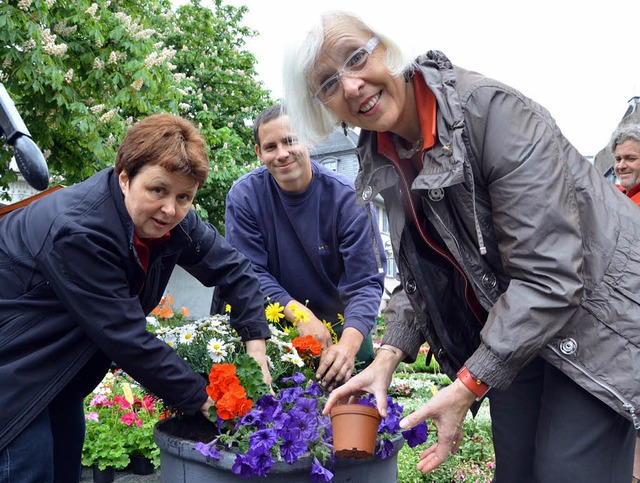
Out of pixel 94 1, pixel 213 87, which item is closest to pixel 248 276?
pixel 94 1

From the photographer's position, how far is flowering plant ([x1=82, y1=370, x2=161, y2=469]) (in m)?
3.82

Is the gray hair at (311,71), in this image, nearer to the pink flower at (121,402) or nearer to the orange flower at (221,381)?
the orange flower at (221,381)

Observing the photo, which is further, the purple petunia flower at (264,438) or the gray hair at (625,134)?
the gray hair at (625,134)

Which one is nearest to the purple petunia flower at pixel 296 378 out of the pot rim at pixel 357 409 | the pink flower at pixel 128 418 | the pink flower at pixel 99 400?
the pot rim at pixel 357 409

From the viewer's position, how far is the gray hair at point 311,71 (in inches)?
65.6

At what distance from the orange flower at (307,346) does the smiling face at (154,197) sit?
0.70 metres

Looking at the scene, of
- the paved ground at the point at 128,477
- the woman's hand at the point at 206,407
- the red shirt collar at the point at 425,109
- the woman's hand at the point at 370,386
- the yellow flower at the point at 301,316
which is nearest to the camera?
the red shirt collar at the point at 425,109

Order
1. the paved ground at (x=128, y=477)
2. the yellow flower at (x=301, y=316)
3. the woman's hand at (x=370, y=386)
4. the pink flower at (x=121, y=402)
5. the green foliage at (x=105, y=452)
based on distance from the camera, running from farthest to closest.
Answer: the pink flower at (x=121, y=402), the paved ground at (x=128, y=477), the green foliage at (x=105, y=452), the yellow flower at (x=301, y=316), the woman's hand at (x=370, y=386)

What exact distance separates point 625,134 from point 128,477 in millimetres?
3553

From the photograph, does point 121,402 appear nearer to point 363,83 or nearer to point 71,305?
point 71,305

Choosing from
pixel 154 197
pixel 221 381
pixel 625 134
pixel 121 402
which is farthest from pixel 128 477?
pixel 625 134

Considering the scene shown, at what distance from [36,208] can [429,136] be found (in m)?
1.22

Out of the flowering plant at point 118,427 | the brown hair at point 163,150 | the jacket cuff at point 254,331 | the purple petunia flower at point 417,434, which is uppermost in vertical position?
the brown hair at point 163,150

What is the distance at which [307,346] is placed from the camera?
2475mm
